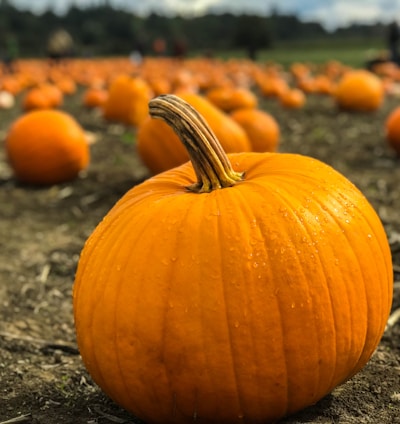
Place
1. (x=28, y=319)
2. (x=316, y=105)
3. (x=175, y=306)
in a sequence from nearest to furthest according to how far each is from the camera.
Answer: (x=175, y=306)
(x=28, y=319)
(x=316, y=105)

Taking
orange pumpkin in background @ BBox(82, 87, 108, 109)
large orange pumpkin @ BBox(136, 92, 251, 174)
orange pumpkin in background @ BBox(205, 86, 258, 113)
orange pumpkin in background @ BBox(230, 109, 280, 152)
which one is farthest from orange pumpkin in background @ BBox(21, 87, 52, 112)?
large orange pumpkin @ BBox(136, 92, 251, 174)

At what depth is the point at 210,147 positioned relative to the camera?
2600 mm

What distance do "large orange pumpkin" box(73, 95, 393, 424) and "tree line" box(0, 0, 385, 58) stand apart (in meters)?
39.2

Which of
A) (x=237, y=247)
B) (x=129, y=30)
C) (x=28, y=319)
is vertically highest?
(x=237, y=247)

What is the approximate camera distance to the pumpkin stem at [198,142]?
2.59m

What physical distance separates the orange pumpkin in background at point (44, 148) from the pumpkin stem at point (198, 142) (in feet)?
14.9

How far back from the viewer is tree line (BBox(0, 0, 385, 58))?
49156 mm

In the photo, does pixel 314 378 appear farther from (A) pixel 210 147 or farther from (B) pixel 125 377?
(A) pixel 210 147

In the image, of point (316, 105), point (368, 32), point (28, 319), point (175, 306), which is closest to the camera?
point (175, 306)

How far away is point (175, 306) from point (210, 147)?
25.3 inches

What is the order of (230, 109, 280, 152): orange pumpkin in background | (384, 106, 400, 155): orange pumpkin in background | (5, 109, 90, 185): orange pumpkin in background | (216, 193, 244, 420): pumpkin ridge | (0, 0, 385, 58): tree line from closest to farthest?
(216, 193, 244, 420): pumpkin ridge < (5, 109, 90, 185): orange pumpkin in background < (230, 109, 280, 152): orange pumpkin in background < (384, 106, 400, 155): orange pumpkin in background < (0, 0, 385, 58): tree line

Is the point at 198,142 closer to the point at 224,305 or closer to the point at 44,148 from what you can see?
the point at 224,305

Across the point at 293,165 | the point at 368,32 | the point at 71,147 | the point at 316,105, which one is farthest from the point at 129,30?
the point at 293,165

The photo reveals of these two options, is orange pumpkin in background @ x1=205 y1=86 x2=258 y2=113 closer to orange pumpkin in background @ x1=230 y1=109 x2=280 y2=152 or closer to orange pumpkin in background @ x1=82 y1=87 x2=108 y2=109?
orange pumpkin in background @ x1=230 y1=109 x2=280 y2=152
